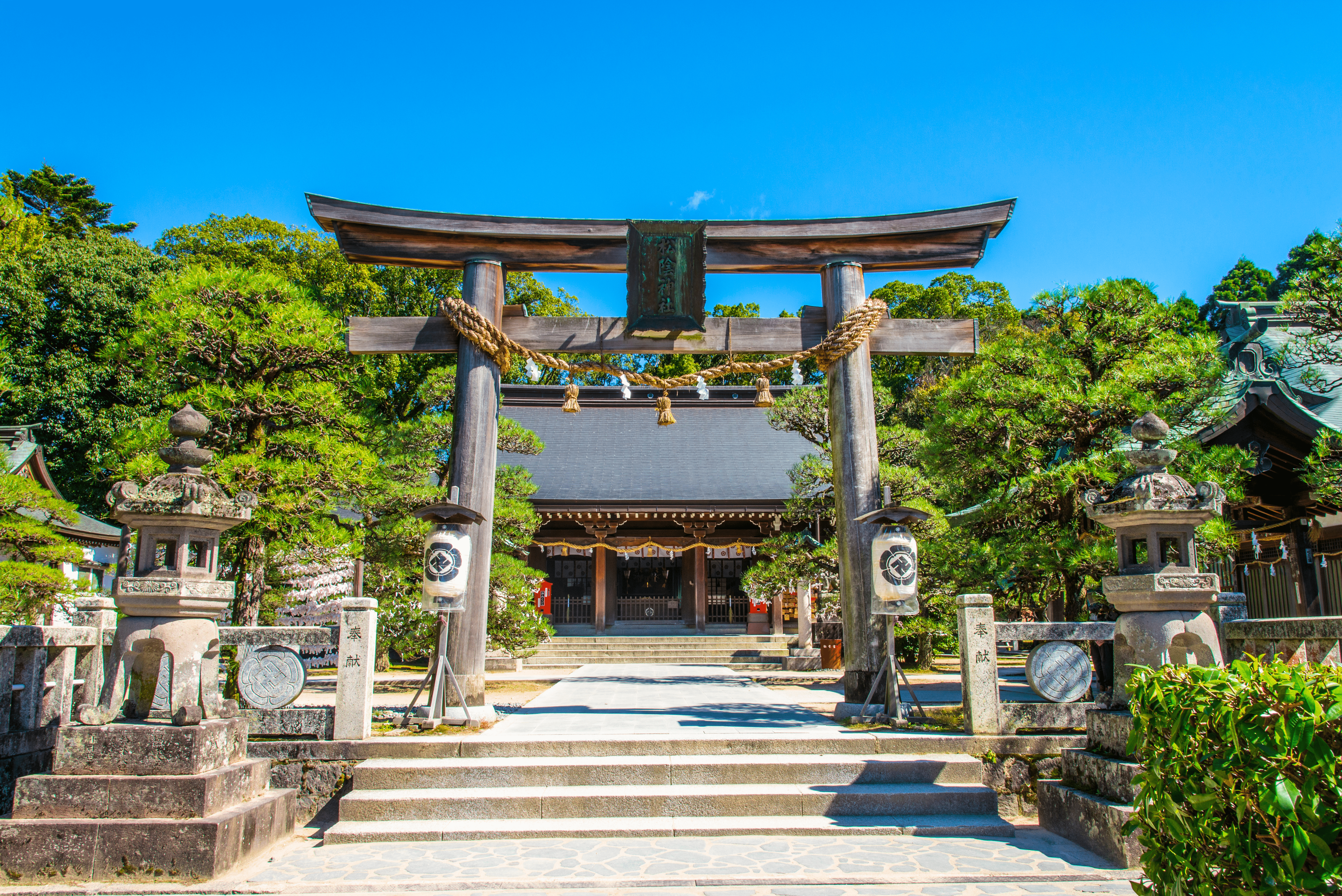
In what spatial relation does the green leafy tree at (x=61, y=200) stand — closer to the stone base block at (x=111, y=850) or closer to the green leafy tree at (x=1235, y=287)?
the stone base block at (x=111, y=850)

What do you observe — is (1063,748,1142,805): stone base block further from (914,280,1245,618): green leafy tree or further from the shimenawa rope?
the shimenawa rope

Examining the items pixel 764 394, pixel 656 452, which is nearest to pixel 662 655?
pixel 656 452

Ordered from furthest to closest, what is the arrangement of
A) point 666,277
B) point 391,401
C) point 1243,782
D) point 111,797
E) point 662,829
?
point 391,401, point 666,277, point 662,829, point 111,797, point 1243,782

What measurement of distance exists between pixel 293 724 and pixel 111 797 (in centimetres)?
171

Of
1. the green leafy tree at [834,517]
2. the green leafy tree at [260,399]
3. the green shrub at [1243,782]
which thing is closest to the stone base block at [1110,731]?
the green shrub at [1243,782]

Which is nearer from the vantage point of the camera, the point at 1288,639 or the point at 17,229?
the point at 1288,639

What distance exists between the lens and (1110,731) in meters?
5.11

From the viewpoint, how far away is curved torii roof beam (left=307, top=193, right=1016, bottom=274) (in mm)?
8250

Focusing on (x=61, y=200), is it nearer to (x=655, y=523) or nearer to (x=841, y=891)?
(x=655, y=523)

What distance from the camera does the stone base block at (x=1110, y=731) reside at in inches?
195

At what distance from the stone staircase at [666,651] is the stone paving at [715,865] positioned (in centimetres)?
1164

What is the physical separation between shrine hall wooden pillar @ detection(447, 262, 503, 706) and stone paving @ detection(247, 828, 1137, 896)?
2312mm

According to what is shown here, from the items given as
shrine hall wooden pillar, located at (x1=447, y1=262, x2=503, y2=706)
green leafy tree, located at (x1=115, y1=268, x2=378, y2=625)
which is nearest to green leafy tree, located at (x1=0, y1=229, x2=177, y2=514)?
green leafy tree, located at (x1=115, y1=268, x2=378, y2=625)

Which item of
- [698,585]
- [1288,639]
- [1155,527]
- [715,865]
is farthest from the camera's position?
[698,585]
